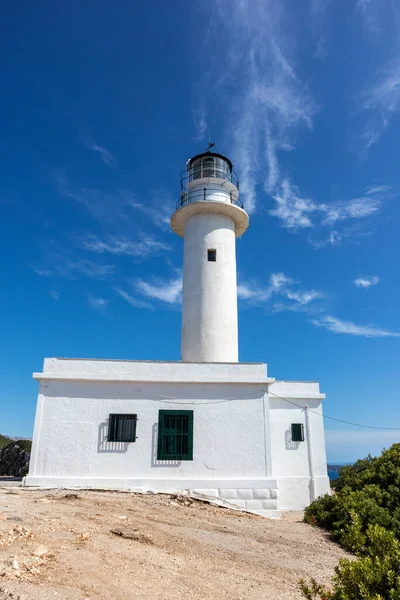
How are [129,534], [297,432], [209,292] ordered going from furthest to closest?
[209,292] < [297,432] < [129,534]

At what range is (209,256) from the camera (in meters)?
16.8

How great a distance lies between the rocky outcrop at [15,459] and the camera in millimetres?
25703

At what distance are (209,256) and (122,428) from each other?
745 centimetres

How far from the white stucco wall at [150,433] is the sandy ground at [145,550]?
78 centimetres

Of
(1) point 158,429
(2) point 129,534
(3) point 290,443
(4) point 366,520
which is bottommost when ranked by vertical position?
(4) point 366,520

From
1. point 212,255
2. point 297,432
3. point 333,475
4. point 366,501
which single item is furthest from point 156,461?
point 333,475

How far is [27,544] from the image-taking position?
5.98m

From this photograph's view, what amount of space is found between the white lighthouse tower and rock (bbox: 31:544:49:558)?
388 inches

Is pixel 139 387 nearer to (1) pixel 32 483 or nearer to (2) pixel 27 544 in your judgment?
(1) pixel 32 483

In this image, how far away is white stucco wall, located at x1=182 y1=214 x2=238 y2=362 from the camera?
15.7 metres

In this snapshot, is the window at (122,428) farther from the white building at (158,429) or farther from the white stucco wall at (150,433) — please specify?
the white stucco wall at (150,433)

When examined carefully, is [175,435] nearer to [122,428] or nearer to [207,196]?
[122,428]

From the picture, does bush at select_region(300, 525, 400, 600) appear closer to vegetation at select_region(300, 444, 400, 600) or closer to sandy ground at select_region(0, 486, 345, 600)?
vegetation at select_region(300, 444, 400, 600)

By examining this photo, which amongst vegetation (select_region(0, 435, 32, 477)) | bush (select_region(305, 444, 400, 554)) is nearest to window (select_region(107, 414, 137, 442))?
bush (select_region(305, 444, 400, 554))
